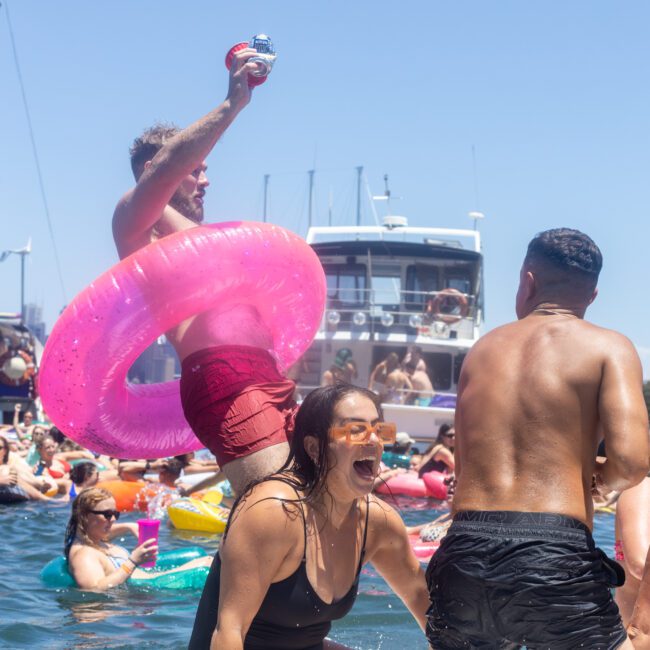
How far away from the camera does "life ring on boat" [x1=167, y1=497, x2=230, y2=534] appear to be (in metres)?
10.1

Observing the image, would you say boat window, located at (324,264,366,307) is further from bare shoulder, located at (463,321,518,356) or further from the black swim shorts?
the black swim shorts

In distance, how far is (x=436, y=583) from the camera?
2754mm

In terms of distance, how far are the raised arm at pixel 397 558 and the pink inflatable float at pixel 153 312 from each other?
106cm

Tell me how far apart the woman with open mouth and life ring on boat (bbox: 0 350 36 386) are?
2363 cm

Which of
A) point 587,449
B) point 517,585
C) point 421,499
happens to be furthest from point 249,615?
point 421,499

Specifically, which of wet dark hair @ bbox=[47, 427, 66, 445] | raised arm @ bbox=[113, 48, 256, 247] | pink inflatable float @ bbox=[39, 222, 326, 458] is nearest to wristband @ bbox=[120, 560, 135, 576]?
pink inflatable float @ bbox=[39, 222, 326, 458]

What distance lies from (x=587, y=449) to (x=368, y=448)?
0.58m

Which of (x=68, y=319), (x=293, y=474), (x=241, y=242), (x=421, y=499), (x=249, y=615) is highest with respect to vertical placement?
(x=241, y=242)

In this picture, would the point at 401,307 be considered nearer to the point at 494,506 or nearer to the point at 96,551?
the point at 96,551

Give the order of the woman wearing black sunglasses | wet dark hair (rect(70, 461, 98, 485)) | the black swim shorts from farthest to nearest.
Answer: wet dark hair (rect(70, 461, 98, 485)) < the woman wearing black sunglasses < the black swim shorts

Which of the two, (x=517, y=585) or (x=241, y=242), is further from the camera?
(x=241, y=242)

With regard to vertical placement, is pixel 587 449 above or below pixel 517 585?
above

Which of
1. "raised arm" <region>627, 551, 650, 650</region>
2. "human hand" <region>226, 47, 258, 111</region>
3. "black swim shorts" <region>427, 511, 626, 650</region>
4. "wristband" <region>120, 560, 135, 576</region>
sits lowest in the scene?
"wristband" <region>120, 560, 135, 576</region>

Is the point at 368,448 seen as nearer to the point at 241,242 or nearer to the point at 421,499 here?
the point at 241,242
